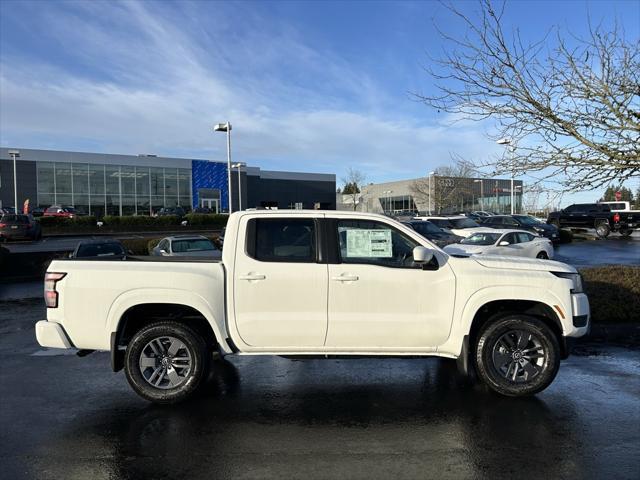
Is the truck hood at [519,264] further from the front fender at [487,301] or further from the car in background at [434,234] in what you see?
the car in background at [434,234]

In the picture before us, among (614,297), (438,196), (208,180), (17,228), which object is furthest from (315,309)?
(208,180)

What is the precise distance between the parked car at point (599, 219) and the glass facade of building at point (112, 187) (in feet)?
148

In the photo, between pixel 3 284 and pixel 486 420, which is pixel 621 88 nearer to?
pixel 486 420

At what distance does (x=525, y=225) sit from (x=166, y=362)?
2673 cm

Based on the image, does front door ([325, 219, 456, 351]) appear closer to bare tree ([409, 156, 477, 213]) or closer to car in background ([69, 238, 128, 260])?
car in background ([69, 238, 128, 260])

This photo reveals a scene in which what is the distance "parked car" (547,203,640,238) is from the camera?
30.8 m

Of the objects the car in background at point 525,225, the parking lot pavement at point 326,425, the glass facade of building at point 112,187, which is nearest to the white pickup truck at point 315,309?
the parking lot pavement at point 326,425

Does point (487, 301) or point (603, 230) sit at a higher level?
point (603, 230)

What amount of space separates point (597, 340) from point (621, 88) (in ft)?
12.5

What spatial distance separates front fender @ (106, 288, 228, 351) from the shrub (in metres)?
6.20

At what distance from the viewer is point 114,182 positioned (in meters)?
60.8

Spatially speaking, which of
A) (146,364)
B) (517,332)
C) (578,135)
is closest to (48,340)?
(146,364)

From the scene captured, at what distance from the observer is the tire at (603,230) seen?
31531mm

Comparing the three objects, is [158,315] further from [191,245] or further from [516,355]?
[191,245]
